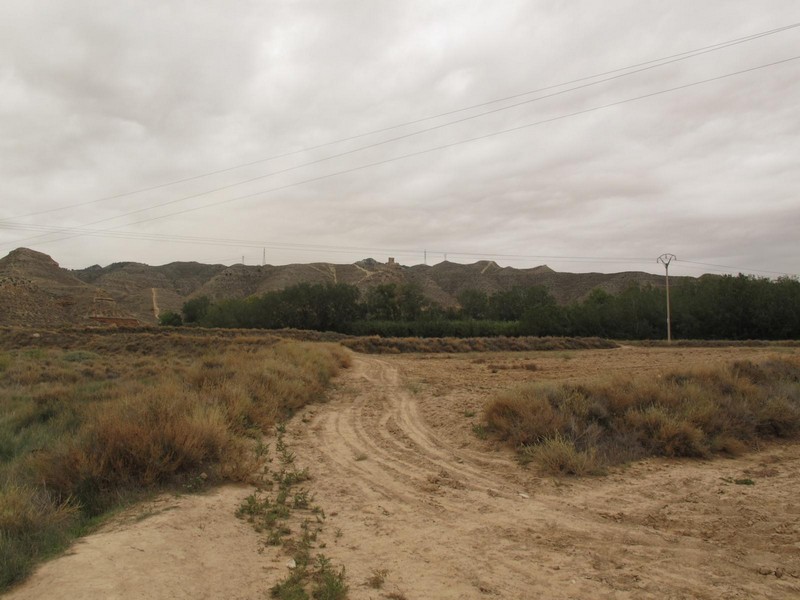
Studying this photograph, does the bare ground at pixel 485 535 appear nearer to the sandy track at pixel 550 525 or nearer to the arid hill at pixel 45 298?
the sandy track at pixel 550 525

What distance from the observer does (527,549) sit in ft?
17.9

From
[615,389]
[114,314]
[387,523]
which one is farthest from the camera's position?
[114,314]

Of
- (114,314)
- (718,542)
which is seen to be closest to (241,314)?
(114,314)

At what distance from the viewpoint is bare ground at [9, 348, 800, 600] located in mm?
4566

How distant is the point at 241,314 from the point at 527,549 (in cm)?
7881

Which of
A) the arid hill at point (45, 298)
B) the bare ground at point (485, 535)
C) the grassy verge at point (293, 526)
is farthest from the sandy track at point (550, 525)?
the arid hill at point (45, 298)

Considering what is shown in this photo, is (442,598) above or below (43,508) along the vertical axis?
below

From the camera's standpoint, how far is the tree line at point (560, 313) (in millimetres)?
61375

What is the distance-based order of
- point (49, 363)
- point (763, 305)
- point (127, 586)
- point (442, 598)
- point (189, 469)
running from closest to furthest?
point (127, 586), point (442, 598), point (189, 469), point (49, 363), point (763, 305)

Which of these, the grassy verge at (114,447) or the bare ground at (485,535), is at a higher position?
the grassy verge at (114,447)

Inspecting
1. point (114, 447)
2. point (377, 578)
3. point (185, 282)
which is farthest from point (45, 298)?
point (377, 578)

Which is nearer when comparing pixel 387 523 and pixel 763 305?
pixel 387 523

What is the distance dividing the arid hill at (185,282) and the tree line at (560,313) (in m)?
14.9

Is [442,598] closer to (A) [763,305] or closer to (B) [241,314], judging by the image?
(A) [763,305]
